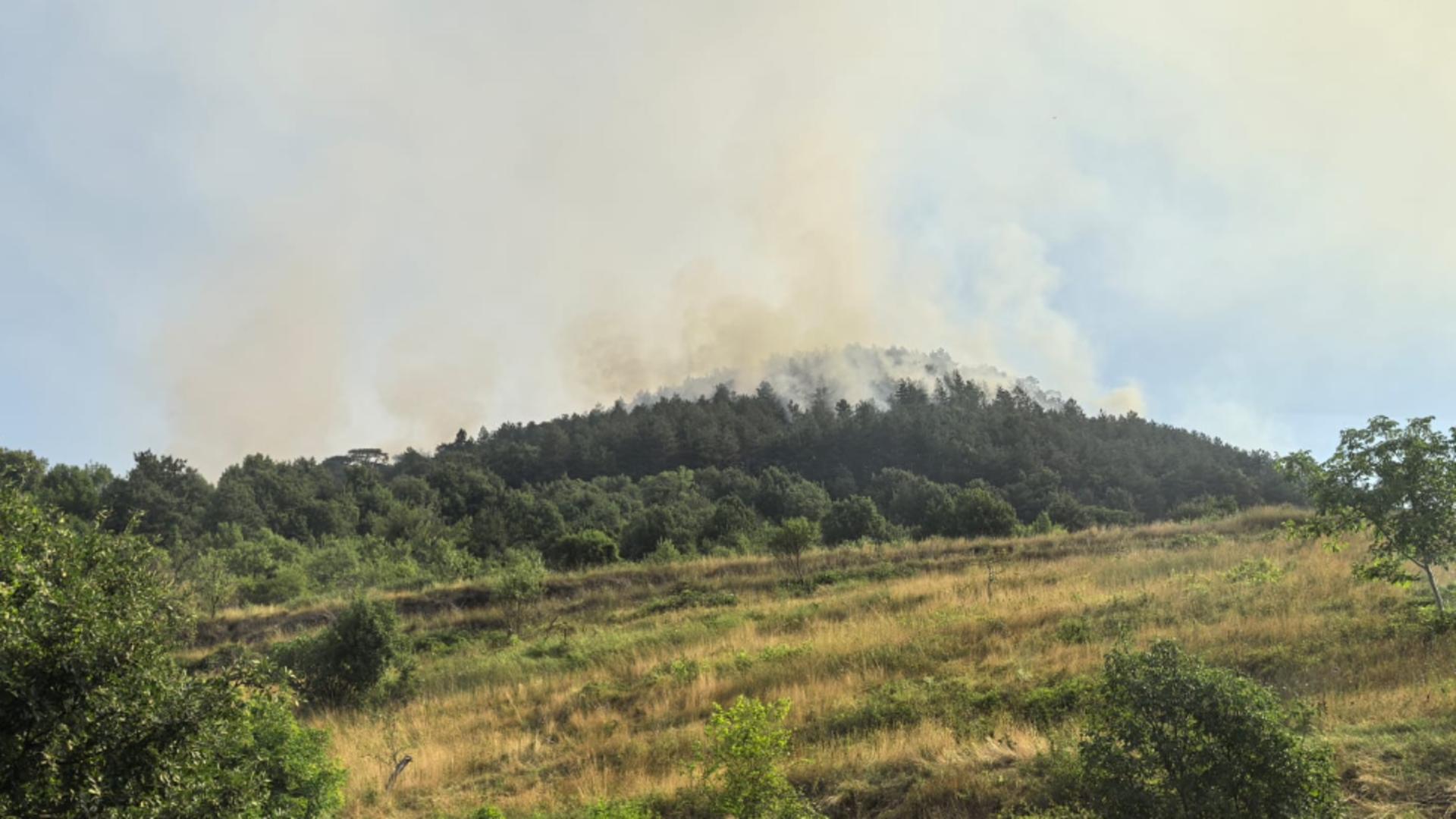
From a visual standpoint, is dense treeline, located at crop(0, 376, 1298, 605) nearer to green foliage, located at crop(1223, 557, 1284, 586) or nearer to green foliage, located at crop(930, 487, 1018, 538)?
green foliage, located at crop(930, 487, 1018, 538)

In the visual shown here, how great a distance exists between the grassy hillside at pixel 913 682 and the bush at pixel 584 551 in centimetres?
1580

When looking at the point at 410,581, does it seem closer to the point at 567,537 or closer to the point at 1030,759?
the point at 567,537

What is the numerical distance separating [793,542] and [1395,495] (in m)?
24.3

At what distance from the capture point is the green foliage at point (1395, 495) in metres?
11.9

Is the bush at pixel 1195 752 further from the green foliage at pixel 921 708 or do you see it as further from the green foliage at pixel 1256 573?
the green foliage at pixel 1256 573

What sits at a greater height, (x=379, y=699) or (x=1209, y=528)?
(x=1209, y=528)

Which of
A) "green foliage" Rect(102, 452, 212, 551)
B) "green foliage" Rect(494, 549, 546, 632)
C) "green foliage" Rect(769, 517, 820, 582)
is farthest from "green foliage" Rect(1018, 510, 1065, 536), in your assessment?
"green foliage" Rect(102, 452, 212, 551)

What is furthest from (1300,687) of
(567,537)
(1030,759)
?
(567,537)

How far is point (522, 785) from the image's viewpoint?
11.7 m

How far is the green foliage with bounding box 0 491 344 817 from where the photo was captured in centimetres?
492

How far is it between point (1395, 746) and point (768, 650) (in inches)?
507

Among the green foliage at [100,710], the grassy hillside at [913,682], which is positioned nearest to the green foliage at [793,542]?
the grassy hillside at [913,682]

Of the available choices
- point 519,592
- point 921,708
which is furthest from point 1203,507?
point 921,708

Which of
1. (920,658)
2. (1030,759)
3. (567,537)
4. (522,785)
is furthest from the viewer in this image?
(567,537)
